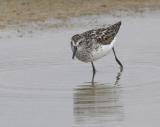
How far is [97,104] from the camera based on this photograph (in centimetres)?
1161

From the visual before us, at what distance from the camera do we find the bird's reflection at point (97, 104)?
10.8 meters

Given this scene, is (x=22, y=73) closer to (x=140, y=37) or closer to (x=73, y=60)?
(x=73, y=60)

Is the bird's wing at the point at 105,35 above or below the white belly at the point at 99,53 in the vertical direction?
above

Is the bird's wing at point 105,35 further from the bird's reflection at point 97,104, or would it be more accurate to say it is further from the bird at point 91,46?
the bird's reflection at point 97,104

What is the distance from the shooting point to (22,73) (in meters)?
13.7

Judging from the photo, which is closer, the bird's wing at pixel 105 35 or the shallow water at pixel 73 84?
the shallow water at pixel 73 84

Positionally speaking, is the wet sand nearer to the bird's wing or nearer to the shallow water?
the shallow water

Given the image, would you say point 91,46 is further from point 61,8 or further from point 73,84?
point 61,8

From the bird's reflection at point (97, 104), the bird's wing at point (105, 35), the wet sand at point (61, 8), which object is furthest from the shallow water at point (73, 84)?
the wet sand at point (61, 8)

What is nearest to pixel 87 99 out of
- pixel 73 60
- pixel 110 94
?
pixel 110 94

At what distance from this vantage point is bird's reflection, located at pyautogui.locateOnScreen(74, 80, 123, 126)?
35.3 ft

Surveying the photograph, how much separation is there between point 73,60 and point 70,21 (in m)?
3.76

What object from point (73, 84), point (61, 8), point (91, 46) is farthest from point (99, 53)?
point (61, 8)

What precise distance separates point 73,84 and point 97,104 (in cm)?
130
